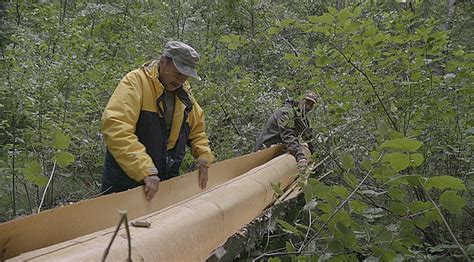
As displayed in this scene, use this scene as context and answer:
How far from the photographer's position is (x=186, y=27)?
382 inches

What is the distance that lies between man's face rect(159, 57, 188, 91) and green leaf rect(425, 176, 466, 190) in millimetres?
1994

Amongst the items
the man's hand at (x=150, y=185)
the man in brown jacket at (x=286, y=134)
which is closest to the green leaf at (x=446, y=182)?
the man's hand at (x=150, y=185)

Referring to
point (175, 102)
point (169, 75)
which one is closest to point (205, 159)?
point (175, 102)

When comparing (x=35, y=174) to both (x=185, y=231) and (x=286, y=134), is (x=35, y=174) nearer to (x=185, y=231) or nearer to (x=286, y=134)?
(x=185, y=231)

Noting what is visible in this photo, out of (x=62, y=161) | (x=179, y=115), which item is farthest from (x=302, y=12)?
(x=62, y=161)

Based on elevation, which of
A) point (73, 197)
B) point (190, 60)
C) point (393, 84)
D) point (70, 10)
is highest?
point (70, 10)

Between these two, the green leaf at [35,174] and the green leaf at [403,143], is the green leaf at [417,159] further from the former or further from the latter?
the green leaf at [35,174]

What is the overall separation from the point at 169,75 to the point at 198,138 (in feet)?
2.53

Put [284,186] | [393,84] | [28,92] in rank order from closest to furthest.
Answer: [393,84] → [284,186] → [28,92]

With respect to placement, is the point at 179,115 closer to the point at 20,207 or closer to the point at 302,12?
the point at 20,207

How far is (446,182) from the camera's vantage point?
1.51 m

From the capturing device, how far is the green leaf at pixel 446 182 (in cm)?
148

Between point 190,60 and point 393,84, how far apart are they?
1620 mm

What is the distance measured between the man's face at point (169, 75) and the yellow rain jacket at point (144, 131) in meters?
0.05
